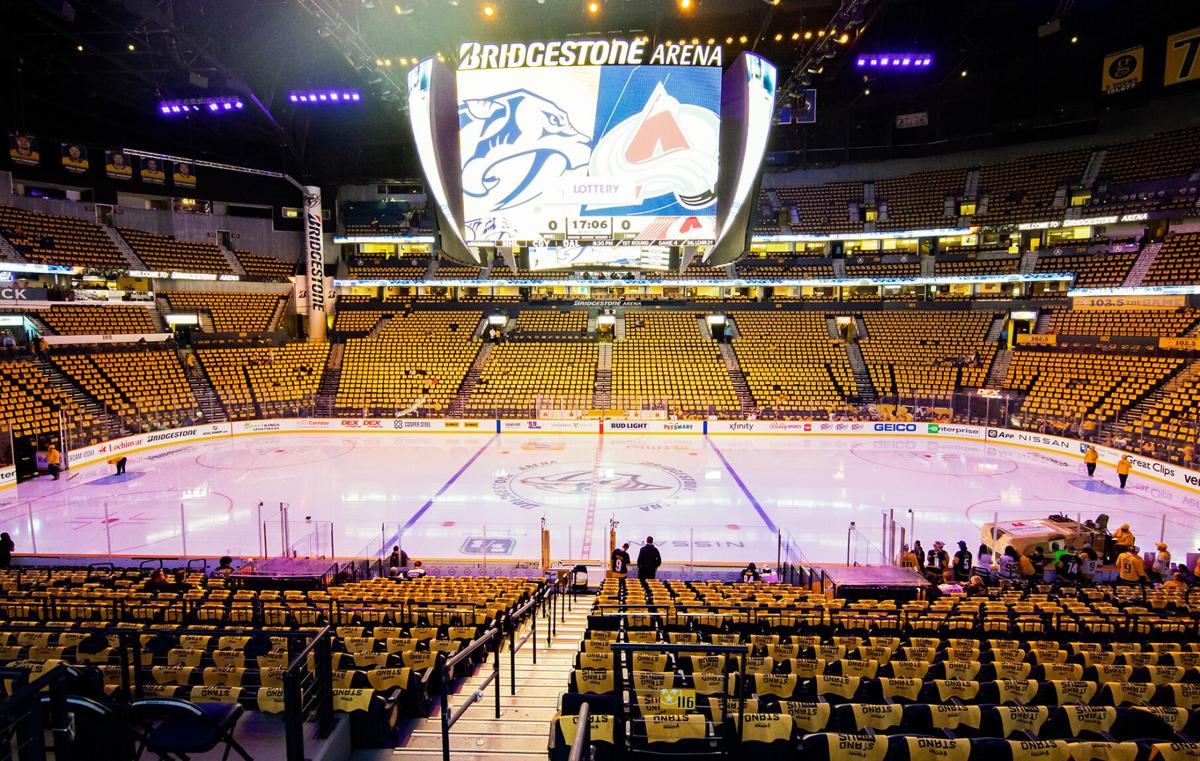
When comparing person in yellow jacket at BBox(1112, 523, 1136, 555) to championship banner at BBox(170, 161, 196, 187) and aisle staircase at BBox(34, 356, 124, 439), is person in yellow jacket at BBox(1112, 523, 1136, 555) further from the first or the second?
championship banner at BBox(170, 161, 196, 187)

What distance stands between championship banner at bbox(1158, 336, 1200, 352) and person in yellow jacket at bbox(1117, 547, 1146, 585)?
21.3 m

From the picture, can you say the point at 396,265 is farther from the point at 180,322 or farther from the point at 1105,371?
the point at 1105,371

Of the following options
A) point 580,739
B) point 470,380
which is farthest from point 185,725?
point 470,380

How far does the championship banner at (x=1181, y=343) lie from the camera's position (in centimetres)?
2578

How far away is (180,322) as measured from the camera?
34625 millimetres

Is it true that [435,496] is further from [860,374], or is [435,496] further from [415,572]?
[860,374]

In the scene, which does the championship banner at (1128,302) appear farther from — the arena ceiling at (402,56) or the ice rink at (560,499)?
the ice rink at (560,499)

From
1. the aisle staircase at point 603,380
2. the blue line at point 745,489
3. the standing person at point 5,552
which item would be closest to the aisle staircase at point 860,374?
the blue line at point 745,489

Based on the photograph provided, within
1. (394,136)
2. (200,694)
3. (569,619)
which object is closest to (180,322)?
(394,136)

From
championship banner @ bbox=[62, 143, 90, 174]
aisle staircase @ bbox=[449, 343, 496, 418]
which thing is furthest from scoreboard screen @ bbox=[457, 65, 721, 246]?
championship banner @ bbox=[62, 143, 90, 174]

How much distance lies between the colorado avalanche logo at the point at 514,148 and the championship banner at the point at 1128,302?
3148 centimetres

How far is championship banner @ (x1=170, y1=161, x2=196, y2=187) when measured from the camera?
35906 mm

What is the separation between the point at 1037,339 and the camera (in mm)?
32812

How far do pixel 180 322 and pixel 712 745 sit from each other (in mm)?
40324
